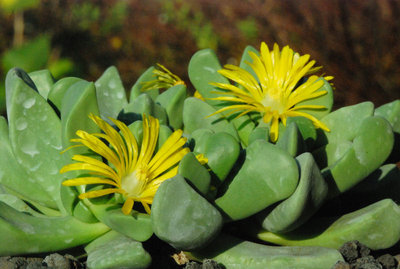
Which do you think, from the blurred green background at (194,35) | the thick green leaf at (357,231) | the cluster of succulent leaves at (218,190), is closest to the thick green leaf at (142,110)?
the cluster of succulent leaves at (218,190)

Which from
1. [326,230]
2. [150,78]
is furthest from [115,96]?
[326,230]

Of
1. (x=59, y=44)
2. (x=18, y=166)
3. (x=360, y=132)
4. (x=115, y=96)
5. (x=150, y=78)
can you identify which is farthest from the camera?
(x=59, y=44)

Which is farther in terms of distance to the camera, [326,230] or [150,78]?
[150,78]

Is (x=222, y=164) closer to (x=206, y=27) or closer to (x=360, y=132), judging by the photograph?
(x=360, y=132)

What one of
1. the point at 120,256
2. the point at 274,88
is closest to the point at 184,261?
the point at 120,256

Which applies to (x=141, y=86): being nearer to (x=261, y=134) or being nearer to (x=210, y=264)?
(x=261, y=134)

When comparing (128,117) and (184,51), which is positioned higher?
(128,117)

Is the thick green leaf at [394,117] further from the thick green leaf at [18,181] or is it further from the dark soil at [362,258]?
the thick green leaf at [18,181]
